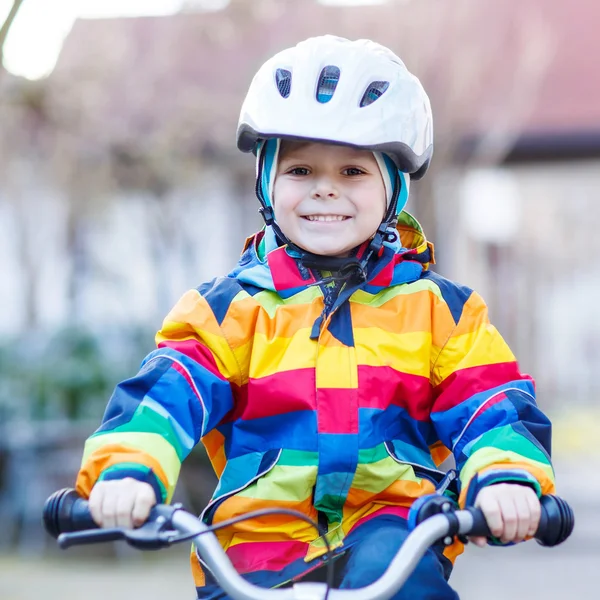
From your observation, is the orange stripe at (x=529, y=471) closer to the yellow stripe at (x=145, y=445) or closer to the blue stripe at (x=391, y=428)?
the blue stripe at (x=391, y=428)

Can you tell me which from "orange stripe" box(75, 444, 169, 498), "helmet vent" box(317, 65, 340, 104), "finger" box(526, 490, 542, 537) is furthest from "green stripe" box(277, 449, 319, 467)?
"helmet vent" box(317, 65, 340, 104)

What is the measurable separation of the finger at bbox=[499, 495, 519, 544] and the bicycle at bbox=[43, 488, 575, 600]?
0.04m

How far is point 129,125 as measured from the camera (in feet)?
39.0

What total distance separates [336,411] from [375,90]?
33.1 inches

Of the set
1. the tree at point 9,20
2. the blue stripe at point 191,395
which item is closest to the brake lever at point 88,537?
the blue stripe at point 191,395

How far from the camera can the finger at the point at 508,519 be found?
2.34 metres

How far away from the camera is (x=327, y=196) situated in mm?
2879

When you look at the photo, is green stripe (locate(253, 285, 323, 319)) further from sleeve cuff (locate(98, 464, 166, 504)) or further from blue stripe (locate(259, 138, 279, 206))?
sleeve cuff (locate(98, 464, 166, 504))

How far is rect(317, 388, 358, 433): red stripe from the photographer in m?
2.70

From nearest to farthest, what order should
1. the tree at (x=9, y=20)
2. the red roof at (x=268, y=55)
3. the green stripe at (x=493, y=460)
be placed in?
the green stripe at (x=493, y=460) < the tree at (x=9, y=20) < the red roof at (x=268, y=55)

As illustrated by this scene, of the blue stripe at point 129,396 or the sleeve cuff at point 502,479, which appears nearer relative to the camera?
the sleeve cuff at point 502,479

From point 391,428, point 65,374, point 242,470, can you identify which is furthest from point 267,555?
→ point 65,374

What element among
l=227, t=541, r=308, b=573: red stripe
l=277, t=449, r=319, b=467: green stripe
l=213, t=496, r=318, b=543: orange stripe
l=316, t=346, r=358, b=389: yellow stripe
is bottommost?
l=227, t=541, r=308, b=573: red stripe

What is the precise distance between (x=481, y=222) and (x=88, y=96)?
8763 millimetres
